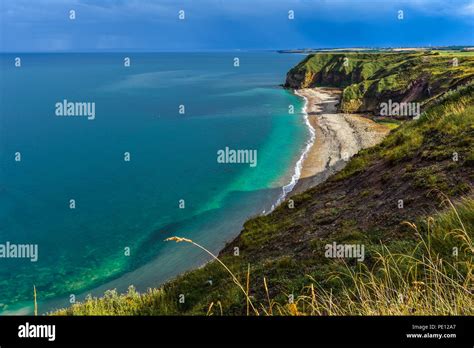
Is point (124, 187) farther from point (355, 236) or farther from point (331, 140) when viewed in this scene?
point (355, 236)

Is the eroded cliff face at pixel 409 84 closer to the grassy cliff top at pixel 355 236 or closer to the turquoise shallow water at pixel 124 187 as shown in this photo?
the turquoise shallow water at pixel 124 187

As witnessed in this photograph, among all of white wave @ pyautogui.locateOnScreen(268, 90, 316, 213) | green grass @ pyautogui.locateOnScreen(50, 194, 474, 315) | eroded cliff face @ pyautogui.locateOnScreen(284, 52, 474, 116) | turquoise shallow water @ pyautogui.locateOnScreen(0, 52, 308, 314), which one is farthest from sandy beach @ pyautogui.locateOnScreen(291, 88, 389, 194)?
green grass @ pyautogui.locateOnScreen(50, 194, 474, 315)

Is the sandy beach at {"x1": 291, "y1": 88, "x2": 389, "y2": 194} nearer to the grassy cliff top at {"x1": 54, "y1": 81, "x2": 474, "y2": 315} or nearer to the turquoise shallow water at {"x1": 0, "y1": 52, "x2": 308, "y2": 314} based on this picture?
the turquoise shallow water at {"x1": 0, "y1": 52, "x2": 308, "y2": 314}

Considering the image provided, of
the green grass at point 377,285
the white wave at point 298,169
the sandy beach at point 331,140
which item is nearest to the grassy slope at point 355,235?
the green grass at point 377,285

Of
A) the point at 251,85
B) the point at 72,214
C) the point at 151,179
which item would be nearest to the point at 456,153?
the point at 72,214

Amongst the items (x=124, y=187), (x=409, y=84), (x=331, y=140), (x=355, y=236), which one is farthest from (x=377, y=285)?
(x=409, y=84)
